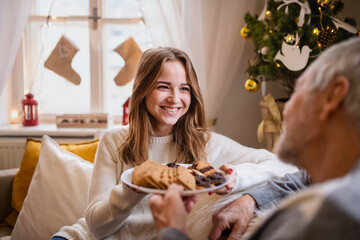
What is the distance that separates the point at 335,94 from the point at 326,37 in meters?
1.36

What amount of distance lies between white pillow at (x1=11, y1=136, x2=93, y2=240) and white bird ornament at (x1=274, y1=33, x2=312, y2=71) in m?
1.19

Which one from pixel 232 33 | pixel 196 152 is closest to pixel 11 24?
pixel 232 33

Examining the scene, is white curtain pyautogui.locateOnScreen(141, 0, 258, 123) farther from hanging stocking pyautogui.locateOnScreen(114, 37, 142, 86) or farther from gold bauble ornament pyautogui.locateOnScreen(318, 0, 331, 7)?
gold bauble ornament pyautogui.locateOnScreen(318, 0, 331, 7)

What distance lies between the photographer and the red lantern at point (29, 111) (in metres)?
2.69

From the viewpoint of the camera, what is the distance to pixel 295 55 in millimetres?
1849

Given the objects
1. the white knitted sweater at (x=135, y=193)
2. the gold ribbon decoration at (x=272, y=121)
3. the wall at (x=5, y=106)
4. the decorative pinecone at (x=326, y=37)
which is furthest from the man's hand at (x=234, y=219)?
the wall at (x=5, y=106)

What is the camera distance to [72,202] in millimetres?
1831

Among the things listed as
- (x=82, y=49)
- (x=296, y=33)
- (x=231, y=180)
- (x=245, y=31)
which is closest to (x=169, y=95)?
(x=231, y=180)

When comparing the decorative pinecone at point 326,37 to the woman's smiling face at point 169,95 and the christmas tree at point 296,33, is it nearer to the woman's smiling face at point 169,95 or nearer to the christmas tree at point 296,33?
the christmas tree at point 296,33

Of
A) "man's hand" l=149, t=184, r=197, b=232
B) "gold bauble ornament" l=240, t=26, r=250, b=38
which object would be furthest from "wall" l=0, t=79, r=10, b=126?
"man's hand" l=149, t=184, r=197, b=232

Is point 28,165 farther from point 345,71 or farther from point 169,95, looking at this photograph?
point 345,71

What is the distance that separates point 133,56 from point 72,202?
1.28 metres

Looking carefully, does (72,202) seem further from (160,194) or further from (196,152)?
(160,194)

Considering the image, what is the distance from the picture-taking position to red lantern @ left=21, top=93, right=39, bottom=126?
2690 mm
